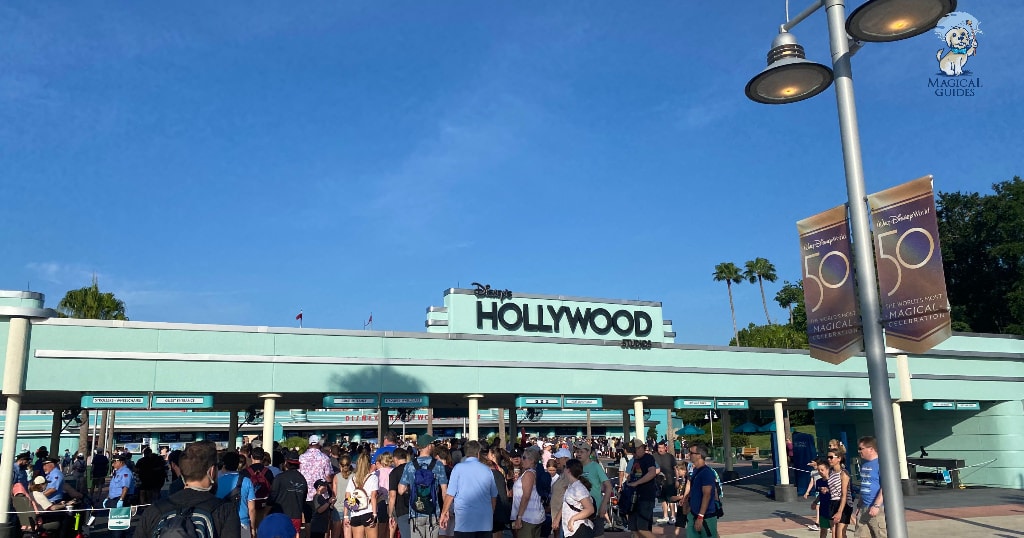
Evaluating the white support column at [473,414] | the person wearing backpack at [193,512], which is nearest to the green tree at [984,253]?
the white support column at [473,414]

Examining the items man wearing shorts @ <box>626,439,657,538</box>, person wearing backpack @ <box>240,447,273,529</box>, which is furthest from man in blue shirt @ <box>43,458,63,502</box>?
man wearing shorts @ <box>626,439,657,538</box>

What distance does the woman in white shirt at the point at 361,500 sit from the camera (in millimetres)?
11422

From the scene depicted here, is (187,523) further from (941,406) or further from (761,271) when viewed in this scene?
(761,271)

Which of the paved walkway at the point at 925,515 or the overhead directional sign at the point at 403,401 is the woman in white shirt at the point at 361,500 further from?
the overhead directional sign at the point at 403,401

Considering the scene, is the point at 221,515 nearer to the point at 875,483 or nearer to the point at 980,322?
the point at 875,483

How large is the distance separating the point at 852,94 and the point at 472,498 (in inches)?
231

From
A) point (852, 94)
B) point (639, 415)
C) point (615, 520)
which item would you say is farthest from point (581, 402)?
point (852, 94)

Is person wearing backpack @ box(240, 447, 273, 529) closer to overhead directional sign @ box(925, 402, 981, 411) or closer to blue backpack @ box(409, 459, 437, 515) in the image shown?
blue backpack @ box(409, 459, 437, 515)

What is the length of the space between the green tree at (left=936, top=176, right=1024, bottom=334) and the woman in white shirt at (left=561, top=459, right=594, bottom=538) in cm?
5082

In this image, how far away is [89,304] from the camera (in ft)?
141

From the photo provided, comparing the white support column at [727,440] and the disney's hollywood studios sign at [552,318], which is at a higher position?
the disney's hollywood studios sign at [552,318]

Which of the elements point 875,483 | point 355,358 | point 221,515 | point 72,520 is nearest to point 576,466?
point 875,483

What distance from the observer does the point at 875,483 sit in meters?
9.28

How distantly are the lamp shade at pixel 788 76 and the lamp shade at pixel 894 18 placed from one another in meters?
0.47
